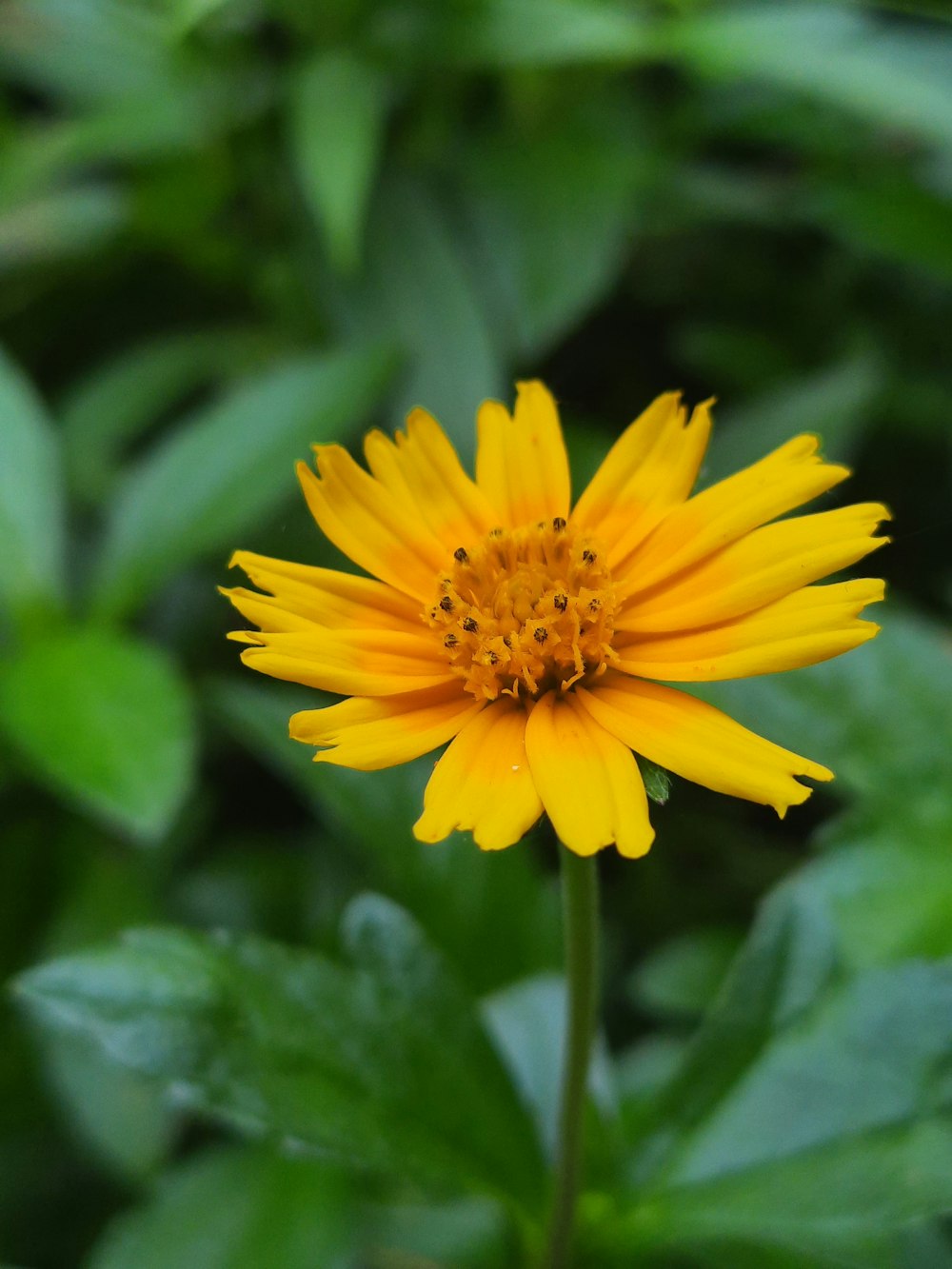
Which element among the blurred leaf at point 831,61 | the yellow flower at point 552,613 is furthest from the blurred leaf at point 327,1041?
the blurred leaf at point 831,61

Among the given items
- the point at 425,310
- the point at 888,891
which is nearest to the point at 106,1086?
the point at 888,891

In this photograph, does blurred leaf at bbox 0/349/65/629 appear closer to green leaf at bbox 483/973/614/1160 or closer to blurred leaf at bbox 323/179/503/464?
Result: blurred leaf at bbox 323/179/503/464

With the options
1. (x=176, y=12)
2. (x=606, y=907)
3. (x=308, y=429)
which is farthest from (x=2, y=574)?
(x=606, y=907)

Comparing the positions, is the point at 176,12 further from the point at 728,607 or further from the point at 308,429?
the point at 728,607

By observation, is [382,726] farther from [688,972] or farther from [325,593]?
[688,972]

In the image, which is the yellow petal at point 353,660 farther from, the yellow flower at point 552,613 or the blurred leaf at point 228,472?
the blurred leaf at point 228,472

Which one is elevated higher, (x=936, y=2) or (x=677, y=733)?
(x=936, y=2)

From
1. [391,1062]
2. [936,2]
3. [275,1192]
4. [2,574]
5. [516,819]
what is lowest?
[275,1192]
